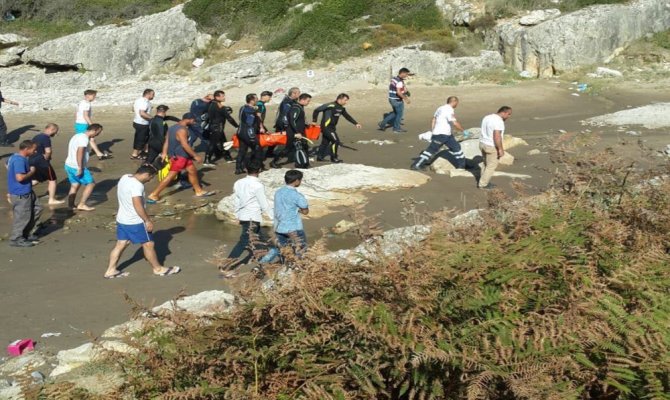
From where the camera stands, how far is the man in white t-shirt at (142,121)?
1562 cm

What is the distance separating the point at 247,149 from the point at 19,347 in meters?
7.68

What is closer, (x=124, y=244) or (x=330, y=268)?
(x=330, y=268)

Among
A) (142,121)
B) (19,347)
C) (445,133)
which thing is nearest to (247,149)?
(142,121)

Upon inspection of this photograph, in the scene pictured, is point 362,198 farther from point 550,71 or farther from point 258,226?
point 550,71

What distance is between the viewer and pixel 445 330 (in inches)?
165

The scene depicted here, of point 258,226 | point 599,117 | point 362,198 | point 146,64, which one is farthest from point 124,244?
point 146,64

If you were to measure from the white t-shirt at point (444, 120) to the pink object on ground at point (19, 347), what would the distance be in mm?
8574

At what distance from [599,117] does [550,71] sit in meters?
6.85

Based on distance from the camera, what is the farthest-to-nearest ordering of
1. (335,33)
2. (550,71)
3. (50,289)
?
(335,33) < (550,71) < (50,289)

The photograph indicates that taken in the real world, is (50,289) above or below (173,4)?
below

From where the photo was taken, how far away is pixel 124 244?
9.05m

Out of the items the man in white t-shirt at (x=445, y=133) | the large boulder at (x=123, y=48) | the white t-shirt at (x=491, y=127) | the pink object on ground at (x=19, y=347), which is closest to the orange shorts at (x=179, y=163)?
the man in white t-shirt at (x=445, y=133)

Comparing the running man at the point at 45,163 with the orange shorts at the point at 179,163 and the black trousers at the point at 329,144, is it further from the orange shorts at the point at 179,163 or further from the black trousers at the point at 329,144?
the black trousers at the point at 329,144

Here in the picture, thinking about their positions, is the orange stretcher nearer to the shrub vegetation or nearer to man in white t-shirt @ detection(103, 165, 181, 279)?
man in white t-shirt @ detection(103, 165, 181, 279)
